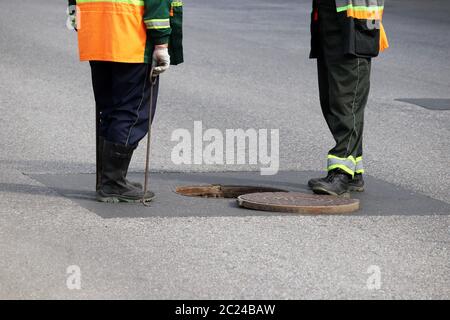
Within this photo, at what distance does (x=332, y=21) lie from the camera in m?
8.69

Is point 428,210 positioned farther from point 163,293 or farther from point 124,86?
point 163,293

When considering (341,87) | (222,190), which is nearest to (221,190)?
(222,190)

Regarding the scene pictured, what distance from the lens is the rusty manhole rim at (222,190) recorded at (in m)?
8.68

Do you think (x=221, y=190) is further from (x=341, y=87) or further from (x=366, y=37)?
(x=366, y=37)

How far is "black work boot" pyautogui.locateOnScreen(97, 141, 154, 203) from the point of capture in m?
8.12

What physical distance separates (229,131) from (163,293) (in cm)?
522

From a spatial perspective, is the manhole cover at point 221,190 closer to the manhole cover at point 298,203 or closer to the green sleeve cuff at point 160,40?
the manhole cover at point 298,203

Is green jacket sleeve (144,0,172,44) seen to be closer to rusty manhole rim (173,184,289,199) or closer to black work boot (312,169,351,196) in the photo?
rusty manhole rim (173,184,289,199)

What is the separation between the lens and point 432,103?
43.9ft

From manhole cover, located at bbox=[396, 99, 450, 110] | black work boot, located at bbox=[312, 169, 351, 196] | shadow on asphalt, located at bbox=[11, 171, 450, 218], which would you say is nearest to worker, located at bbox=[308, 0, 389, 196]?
black work boot, located at bbox=[312, 169, 351, 196]

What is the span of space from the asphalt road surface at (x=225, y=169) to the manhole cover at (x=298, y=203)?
0.15 m

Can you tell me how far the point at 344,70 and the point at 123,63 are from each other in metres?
1.56

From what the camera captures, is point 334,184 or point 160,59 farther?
point 334,184
